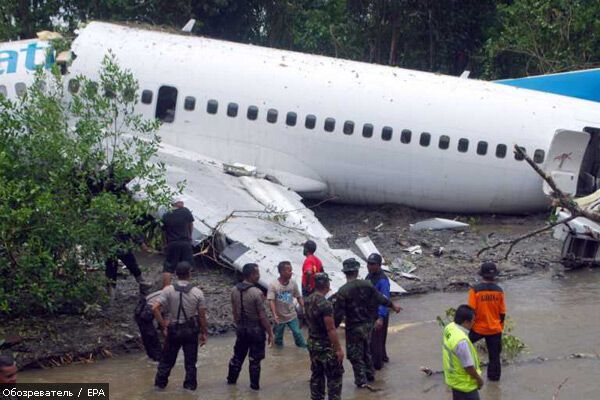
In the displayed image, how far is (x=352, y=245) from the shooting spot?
63.2 feet

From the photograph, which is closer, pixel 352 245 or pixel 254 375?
pixel 254 375

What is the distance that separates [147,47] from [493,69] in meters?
13.1

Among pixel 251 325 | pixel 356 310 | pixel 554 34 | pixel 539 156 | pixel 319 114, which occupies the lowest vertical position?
pixel 251 325

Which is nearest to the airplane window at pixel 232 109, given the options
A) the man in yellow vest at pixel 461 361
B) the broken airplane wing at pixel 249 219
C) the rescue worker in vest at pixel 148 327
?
the broken airplane wing at pixel 249 219

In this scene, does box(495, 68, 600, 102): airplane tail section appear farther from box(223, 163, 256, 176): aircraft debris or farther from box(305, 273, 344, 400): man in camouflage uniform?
box(305, 273, 344, 400): man in camouflage uniform

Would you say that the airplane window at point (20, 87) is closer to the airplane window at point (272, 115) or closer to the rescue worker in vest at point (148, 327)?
the airplane window at point (272, 115)

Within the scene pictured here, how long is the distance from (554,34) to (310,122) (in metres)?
10.3

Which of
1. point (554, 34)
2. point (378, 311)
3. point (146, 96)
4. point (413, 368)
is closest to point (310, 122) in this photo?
point (146, 96)

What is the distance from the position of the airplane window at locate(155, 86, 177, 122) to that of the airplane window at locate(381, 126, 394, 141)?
4394mm

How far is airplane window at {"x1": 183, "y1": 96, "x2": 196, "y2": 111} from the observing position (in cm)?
2048

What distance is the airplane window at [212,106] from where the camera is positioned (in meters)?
20.5

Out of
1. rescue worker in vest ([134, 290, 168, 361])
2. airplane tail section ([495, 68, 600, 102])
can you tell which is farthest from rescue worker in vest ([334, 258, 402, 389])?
airplane tail section ([495, 68, 600, 102])

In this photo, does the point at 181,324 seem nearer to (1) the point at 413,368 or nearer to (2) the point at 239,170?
(1) the point at 413,368

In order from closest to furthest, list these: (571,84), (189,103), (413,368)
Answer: (413,368) → (189,103) → (571,84)
